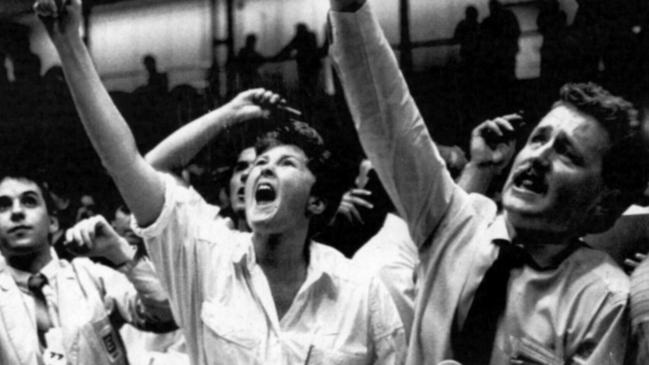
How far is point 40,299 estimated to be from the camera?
7.64ft

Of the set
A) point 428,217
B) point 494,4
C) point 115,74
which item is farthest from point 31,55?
point 428,217

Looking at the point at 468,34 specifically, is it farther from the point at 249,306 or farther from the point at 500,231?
the point at 249,306

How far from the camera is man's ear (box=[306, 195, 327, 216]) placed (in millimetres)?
1924

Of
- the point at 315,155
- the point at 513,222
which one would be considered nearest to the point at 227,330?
the point at 315,155

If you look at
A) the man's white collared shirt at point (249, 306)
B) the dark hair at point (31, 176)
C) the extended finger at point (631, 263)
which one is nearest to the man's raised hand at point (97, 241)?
the man's white collared shirt at point (249, 306)

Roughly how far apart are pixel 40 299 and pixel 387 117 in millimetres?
1090

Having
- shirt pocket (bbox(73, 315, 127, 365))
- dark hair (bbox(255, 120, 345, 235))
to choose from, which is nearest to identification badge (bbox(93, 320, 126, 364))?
shirt pocket (bbox(73, 315, 127, 365))

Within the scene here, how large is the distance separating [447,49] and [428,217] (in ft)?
1.40

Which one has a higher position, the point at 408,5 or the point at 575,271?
the point at 408,5

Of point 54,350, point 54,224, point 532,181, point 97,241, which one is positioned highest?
point 532,181

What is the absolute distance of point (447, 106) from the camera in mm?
1854

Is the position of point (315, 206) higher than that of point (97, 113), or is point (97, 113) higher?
point (97, 113)

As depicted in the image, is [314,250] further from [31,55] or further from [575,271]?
[31,55]

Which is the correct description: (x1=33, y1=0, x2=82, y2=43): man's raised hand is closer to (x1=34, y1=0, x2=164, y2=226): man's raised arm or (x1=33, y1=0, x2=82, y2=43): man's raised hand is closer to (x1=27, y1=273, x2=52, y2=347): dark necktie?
(x1=34, y1=0, x2=164, y2=226): man's raised arm
